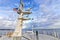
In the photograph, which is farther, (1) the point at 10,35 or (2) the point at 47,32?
(2) the point at 47,32

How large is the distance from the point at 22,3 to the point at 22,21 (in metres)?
1.20

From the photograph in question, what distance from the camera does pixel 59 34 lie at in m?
14.9

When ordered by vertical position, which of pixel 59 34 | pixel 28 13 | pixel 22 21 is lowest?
pixel 59 34

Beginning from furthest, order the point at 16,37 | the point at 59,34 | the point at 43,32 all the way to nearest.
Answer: the point at 59,34 → the point at 43,32 → the point at 16,37

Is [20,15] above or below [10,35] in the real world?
above

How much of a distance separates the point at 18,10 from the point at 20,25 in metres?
0.99

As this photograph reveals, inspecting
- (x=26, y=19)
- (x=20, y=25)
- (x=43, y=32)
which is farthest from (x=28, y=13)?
(x=43, y=32)

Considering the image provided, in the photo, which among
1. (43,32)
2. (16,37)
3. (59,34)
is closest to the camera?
(16,37)

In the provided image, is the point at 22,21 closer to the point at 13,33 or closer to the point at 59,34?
the point at 13,33

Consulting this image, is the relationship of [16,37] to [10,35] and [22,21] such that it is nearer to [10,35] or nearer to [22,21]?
[10,35]

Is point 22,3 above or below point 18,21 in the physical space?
above

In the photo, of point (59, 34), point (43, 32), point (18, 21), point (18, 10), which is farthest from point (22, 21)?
point (59, 34)

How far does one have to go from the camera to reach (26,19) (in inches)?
315

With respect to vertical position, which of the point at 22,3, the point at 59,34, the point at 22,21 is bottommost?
the point at 59,34
